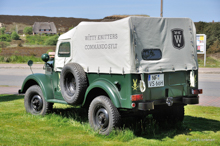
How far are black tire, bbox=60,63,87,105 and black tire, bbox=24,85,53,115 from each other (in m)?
1.02

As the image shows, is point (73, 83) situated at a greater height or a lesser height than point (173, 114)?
greater

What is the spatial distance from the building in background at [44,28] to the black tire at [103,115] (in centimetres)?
11064

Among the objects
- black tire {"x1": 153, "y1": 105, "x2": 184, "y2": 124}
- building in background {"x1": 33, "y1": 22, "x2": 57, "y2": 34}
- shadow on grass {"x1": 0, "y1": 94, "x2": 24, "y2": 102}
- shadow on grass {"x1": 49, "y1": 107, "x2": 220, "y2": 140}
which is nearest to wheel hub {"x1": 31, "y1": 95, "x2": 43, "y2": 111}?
shadow on grass {"x1": 49, "y1": 107, "x2": 220, "y2": 140}

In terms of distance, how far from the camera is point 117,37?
5785mm

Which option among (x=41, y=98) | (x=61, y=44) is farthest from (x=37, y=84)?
(x=61, y=44)

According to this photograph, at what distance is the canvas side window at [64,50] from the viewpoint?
7.07m

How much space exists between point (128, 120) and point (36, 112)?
238 centimetres

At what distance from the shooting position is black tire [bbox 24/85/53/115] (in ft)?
25.0

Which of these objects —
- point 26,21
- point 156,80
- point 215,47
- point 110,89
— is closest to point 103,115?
point 110,89

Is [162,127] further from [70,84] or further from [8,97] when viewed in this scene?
[8,97]

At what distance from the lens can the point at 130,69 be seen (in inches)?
217

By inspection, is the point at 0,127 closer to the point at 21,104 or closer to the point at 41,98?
the point at 41,98

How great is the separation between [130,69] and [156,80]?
648 mm

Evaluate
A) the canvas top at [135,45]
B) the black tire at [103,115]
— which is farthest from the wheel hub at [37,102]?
the black tire at [103,115]
